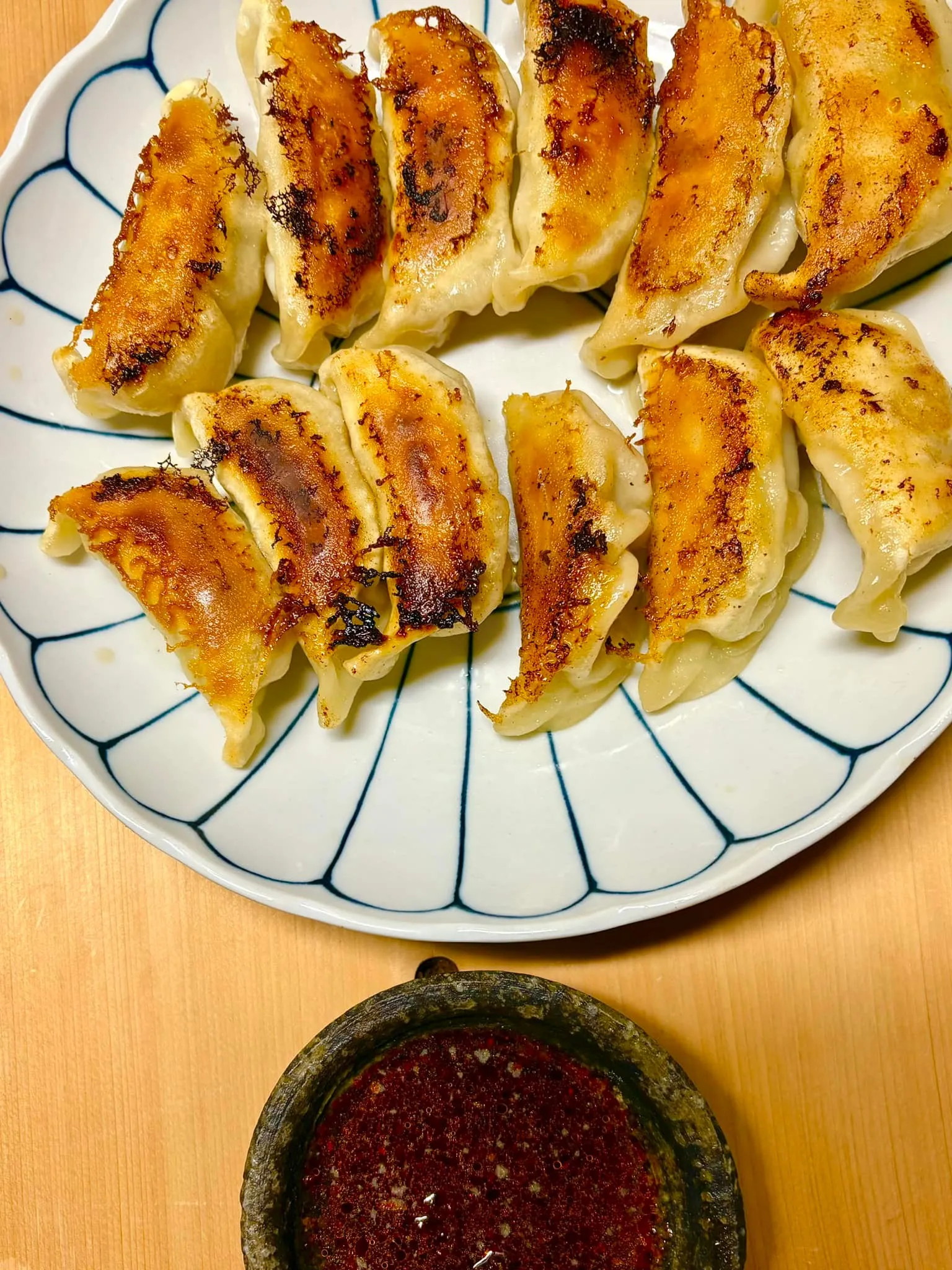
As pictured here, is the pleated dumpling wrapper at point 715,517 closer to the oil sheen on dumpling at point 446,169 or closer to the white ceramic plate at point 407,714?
the white ceramic plate at point 407,714

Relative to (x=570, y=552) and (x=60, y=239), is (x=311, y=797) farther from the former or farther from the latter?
(x=60, y=239)

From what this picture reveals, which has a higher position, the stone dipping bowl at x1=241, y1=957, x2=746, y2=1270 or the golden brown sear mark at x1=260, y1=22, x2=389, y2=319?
the golden brown sear mark at x1=260, y1=22, x2=389, y2=319

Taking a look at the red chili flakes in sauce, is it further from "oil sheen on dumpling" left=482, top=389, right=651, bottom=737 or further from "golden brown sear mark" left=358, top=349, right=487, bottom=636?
"golden brown sear mark" left=358, top=349, right=487, bottom=636

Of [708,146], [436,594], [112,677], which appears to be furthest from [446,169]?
[112,677]

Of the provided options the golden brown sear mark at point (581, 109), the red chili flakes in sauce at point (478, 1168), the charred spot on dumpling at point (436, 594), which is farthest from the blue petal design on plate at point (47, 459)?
the red chili flakes in sauce at point (478, 1168)

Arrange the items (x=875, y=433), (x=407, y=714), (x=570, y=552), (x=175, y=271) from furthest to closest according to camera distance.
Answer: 1. (x=407, y=714)
2. (x=175, y=271)
3. (x=570, y=552)
4. (x=875, y=433)

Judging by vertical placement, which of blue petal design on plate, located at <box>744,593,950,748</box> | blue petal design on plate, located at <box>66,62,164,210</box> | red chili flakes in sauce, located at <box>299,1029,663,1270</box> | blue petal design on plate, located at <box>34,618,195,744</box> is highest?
blue petal design on plate, located at <box>66,62,164,210</box>

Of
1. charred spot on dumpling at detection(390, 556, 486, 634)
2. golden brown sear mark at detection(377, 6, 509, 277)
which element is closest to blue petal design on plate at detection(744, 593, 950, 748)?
charred spot on dumpling at detection(390, 556, 486, 634)
